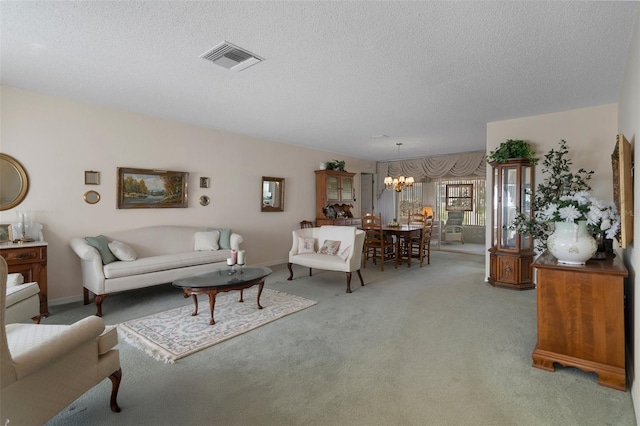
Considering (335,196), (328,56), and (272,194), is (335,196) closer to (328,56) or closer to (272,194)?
(272,194)

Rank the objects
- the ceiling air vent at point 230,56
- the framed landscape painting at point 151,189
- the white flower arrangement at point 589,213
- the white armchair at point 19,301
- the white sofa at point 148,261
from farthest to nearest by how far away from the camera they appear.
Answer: the framed landscape painting at point 151,189, the white sofa at point 148,261, the ceiling air vent at point 230,56, the white armchair at point 19,301, the white flower arrangement at point 589,213

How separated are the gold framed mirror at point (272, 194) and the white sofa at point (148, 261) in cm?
142

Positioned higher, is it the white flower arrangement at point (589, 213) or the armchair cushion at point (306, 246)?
the white flower arrangement at point (589, 213)

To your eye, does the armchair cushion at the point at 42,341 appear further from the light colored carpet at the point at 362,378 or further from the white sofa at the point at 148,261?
the white sofa at the point at 148,261

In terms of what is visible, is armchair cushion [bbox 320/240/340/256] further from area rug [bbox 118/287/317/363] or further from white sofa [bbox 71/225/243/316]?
white sofa [bbox 71/225/243/316]

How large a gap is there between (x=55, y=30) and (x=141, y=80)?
0.98 metres

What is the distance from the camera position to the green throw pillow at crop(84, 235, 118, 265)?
3.80m

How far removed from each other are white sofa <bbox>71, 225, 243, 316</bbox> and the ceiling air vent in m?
2.49

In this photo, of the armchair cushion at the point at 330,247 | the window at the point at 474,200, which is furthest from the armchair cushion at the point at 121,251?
the window at the point at 474,200

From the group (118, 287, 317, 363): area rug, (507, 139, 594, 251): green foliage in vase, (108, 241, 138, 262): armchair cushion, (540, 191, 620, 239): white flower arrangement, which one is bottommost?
(118, 287, 317, 363): area rug

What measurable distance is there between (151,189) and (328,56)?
3.39 metres

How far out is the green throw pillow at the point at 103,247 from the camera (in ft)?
12.5

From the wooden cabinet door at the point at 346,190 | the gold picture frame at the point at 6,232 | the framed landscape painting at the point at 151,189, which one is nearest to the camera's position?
the gold picture frame at the point at 6,232

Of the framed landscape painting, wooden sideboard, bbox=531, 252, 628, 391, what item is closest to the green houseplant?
wooden sideboard, bbox=531, 252, 628, 391
